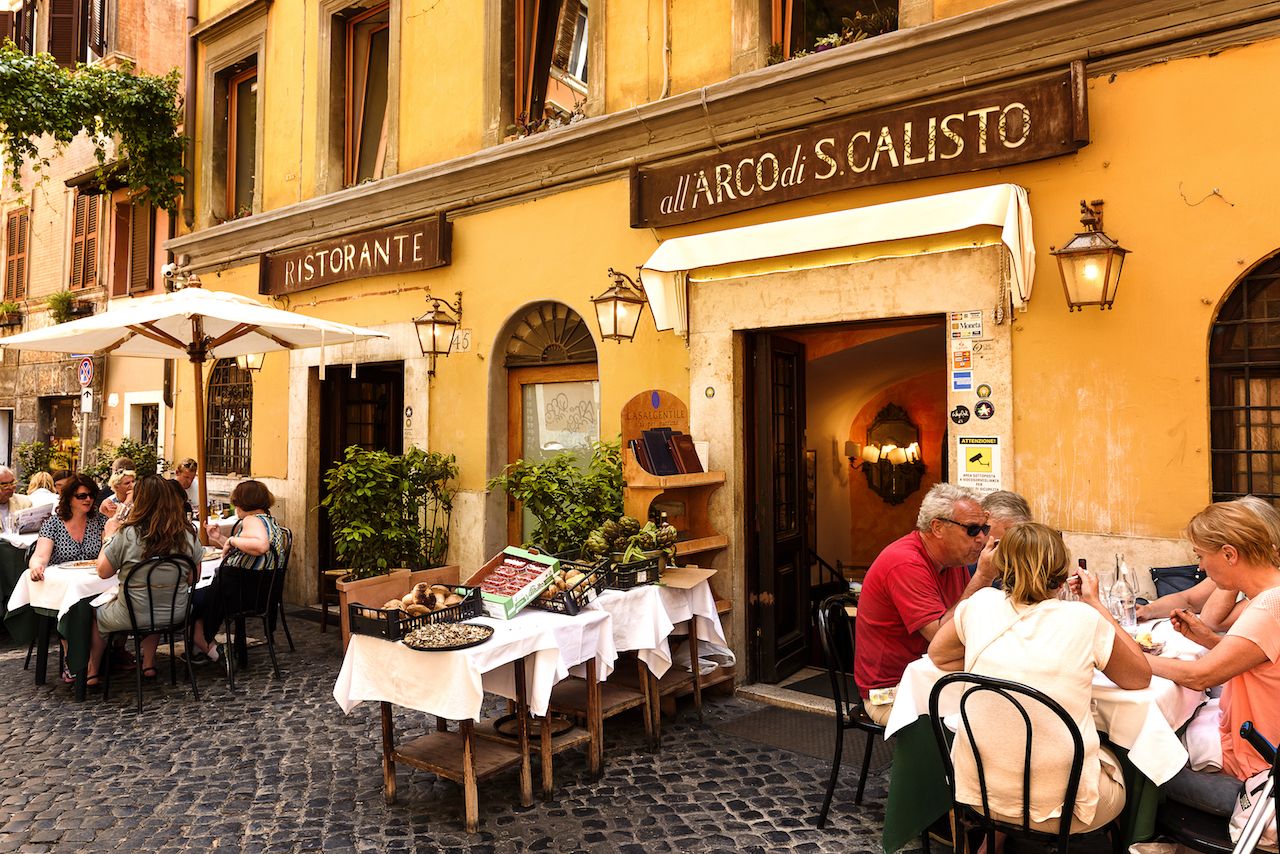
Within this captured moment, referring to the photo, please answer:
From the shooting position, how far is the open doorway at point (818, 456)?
6.12m

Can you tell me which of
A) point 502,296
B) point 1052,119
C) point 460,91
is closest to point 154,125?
point 460,91

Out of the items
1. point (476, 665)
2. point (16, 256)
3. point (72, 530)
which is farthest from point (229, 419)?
point (16, 256)

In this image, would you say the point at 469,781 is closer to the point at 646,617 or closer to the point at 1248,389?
the point at 646,617

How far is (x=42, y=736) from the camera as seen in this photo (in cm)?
510

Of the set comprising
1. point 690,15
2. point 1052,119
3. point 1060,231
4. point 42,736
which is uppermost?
point 690,15

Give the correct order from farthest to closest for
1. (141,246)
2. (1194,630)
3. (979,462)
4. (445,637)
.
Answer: (141,246), (979,462), (445,637), (1194,630)

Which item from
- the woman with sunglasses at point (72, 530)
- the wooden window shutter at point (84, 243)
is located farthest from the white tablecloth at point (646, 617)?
the wooden window shutter at point (84, 243)

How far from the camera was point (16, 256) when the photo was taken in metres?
15.6

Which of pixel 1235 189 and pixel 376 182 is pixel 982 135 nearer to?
pixel 1235 189

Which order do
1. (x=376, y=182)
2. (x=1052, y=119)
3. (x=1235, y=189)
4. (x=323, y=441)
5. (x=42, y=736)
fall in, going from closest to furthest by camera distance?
(x=1235, y=189)
(x=1052, y=119)
(x=42, y=736)
(x=376, y=182)
(x=323, y=441)

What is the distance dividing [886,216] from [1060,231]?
968 mm

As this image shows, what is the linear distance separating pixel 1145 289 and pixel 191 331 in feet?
22.9

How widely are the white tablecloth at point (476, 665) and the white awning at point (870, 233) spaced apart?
255 centimetres

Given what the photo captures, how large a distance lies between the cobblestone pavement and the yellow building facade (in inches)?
63.9
